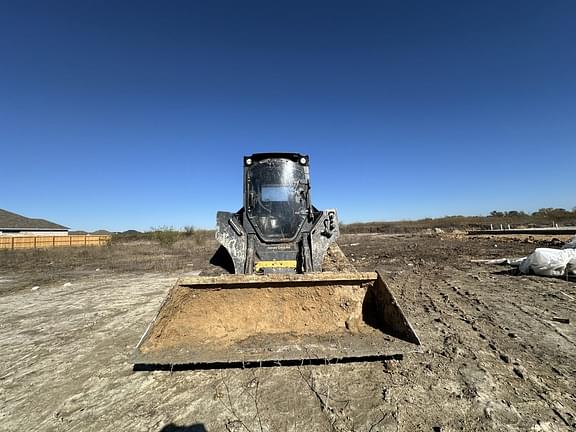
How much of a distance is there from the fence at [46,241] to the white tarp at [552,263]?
2914 centimetres

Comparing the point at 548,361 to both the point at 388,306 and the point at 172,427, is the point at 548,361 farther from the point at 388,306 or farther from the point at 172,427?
the point at 172,427

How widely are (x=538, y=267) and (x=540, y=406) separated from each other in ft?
20.5

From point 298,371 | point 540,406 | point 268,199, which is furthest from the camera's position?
point 268,199

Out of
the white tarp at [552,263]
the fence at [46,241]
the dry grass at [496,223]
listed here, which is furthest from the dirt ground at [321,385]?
the dry grass at [496,223]

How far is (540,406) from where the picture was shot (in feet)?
7.06

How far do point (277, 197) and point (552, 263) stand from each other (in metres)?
6.55

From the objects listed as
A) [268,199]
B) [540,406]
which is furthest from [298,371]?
[268,199]

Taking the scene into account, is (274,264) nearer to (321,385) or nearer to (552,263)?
(321,385)

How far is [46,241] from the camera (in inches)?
982

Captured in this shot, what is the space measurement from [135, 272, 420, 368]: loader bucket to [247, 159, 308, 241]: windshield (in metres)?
1.83

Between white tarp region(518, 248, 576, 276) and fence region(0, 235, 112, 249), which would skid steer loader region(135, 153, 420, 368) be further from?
fence region(0, 235, 112, 249)

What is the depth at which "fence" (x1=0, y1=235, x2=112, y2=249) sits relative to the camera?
22.6m

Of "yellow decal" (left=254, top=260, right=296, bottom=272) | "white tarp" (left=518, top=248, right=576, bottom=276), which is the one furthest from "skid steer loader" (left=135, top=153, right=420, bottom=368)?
"white tarp" (left=518, top=248, right=576, bottom=276)

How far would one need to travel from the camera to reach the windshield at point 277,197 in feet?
16.7
